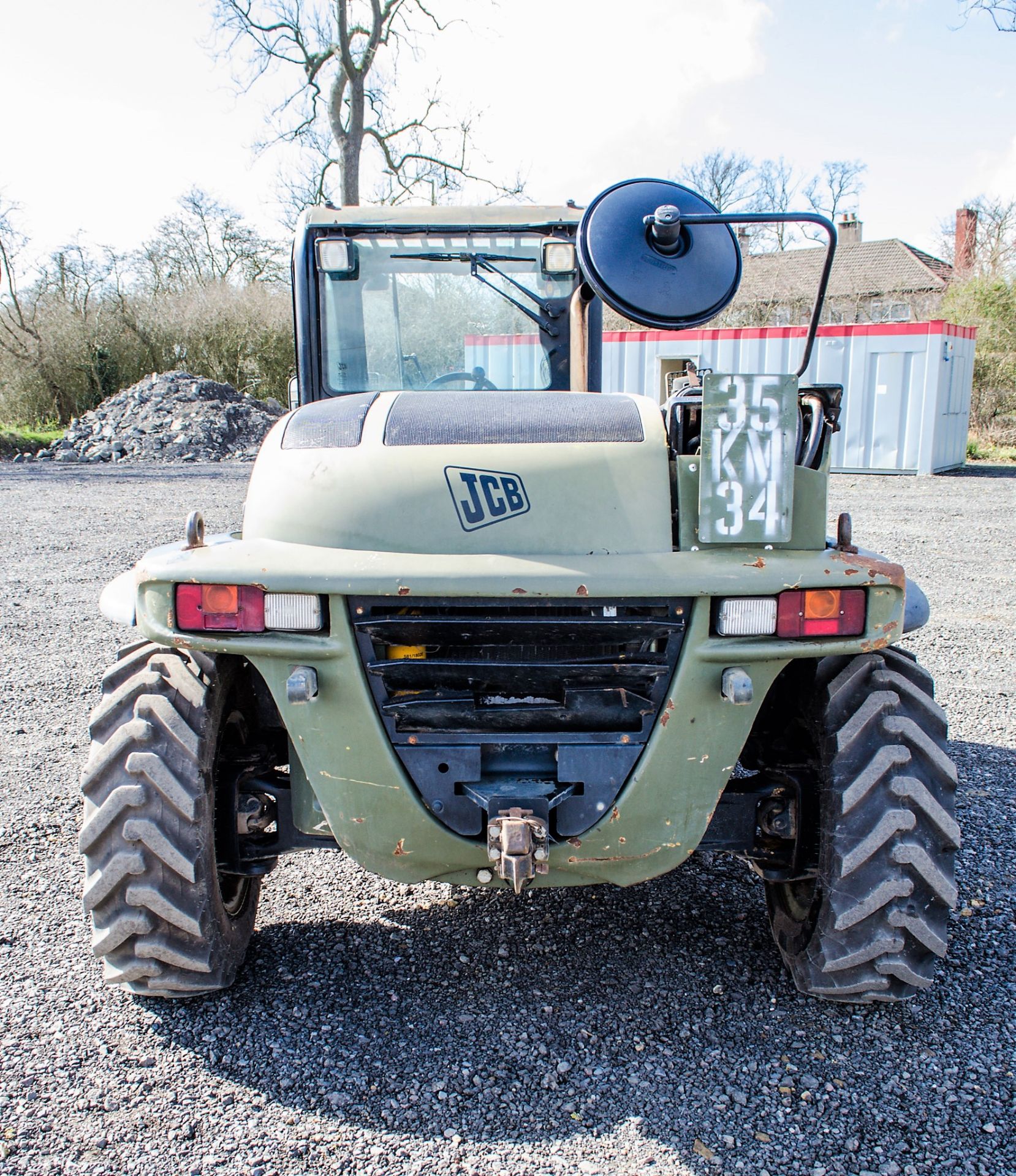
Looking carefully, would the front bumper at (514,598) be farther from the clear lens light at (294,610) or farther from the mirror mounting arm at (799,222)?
the mirror mounting arm at (799,222)

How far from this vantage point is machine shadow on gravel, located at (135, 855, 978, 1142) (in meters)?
2.24

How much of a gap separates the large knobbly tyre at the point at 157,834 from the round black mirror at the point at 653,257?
143 cm

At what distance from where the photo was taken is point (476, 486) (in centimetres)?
231

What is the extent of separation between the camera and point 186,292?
2669 cm

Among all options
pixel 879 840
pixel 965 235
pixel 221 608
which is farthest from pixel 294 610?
pixel 965 235

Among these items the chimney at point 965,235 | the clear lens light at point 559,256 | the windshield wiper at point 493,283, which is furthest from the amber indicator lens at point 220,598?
the chimney at point 965,235

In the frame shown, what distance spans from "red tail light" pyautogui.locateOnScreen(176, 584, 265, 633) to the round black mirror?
115 centimetres

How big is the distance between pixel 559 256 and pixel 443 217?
473 millimetres

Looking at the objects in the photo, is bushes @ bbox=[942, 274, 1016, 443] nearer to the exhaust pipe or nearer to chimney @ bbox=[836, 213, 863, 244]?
chimney @ bbox=[836, 213, 863, 244]

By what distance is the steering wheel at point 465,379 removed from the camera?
144 inches

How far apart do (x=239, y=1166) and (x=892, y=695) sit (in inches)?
72.3

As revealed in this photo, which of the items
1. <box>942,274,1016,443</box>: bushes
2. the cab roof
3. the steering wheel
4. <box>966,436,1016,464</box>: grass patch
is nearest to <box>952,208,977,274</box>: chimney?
<box>942,274,1016,443</box>: bushes

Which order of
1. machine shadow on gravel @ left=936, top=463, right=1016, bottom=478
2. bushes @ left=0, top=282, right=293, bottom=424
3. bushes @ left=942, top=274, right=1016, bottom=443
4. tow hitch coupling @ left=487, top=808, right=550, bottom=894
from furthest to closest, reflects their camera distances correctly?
bushes @ left=0, top=282, right=293, bottom=424 < bushes @ left=942, top=274, right=1016, bottom=443 < machine shadow on gravel @ left=936, top=463, right=1016, bottom=478 < tow hitch coupling @ left=487, top=808, right=550, bottom=894

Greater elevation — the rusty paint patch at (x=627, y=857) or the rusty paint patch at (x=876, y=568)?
the rusty paint patch at (x=876, y=568)
